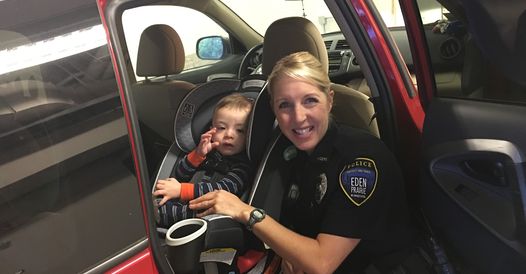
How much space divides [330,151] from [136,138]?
80 cm

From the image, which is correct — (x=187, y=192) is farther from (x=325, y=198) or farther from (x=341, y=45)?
(x=341, y=45)

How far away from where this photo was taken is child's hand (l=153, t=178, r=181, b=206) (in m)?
2.09

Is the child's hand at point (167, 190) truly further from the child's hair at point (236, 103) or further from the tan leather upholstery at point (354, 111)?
the tan leather upholstery at point (354, 111)

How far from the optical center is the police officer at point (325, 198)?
164cm

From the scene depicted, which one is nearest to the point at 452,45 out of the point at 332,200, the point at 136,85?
the point at 332,200

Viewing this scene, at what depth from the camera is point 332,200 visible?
66.3 inches

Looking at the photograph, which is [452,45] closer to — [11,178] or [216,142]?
[216,142]

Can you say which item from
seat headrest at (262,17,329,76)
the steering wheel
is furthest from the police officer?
the steering wheel

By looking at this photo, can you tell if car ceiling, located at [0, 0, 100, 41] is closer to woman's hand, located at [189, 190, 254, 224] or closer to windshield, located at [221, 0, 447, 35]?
woman's hand, located at [189, 190, 254, 224]

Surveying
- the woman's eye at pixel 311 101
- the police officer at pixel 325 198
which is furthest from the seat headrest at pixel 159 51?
the woman's eye at pixel 311 101

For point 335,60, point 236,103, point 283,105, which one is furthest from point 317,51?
point 335,60

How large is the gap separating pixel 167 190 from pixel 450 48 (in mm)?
1241

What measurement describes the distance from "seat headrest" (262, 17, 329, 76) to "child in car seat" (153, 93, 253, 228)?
35 cm

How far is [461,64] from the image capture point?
1.68 meters
